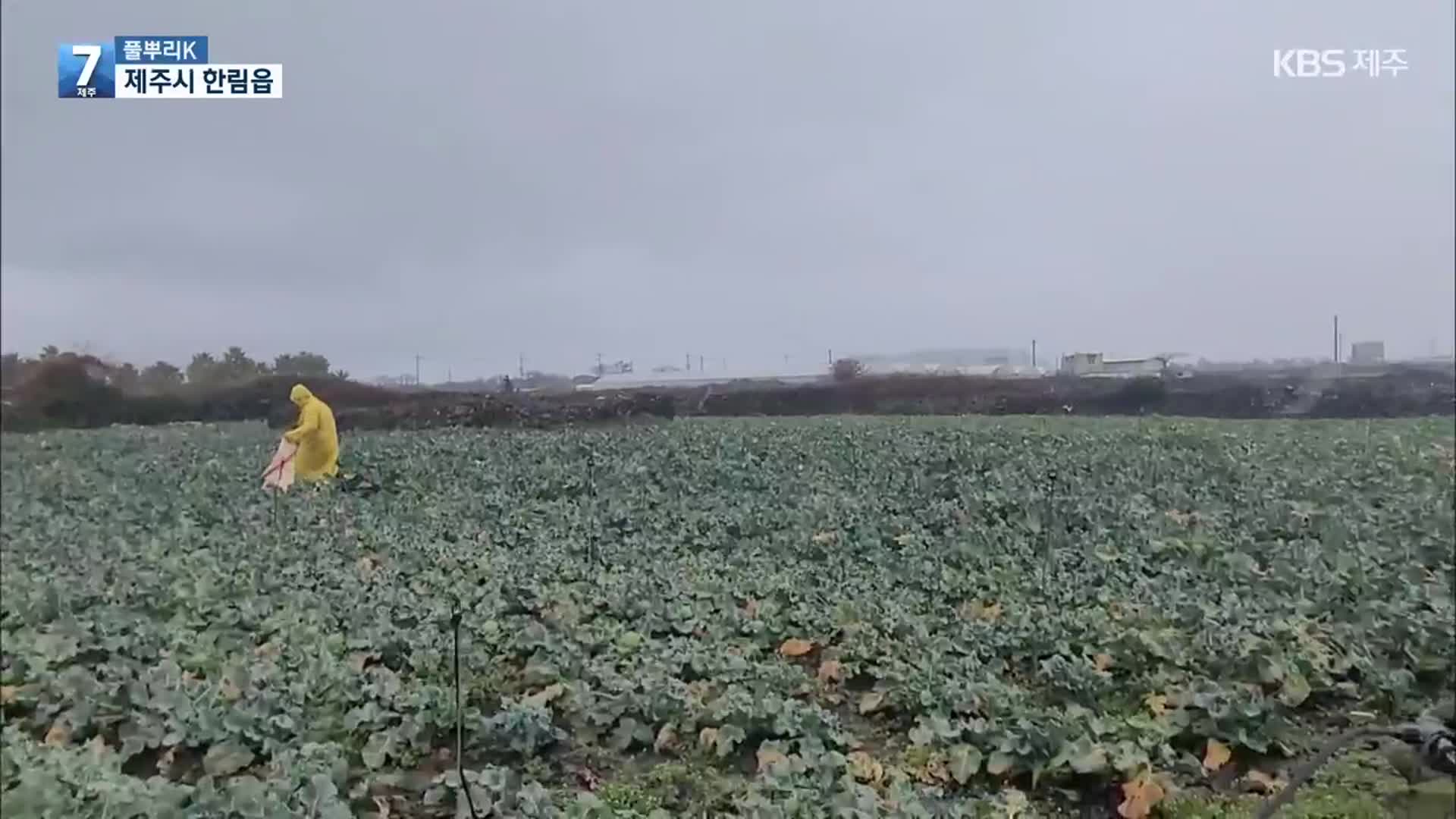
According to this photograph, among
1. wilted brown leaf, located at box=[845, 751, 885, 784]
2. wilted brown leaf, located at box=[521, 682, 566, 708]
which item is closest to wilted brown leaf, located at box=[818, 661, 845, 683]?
wilted brown leaf, located at box=[845, 751, 885, 784]

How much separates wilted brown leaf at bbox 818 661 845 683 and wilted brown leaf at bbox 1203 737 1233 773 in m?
0.46

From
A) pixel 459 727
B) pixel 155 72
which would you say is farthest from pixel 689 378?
pixel 155 72

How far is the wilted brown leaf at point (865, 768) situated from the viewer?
3.73 feet

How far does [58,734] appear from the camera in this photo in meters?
1.23

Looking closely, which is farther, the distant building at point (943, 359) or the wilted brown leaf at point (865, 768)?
the distant building at point (943, 359)

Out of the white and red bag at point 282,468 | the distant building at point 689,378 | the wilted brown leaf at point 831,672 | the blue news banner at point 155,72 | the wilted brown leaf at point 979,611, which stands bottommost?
the wilted brown leaf at point 831,672

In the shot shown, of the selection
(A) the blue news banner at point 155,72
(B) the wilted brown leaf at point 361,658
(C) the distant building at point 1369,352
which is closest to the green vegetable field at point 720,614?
(B) the wilted brown leaf at point 361,658

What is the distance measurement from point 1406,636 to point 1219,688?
1.05ft

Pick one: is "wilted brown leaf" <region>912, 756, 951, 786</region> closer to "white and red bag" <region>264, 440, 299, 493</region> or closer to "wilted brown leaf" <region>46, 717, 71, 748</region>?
"white and red bag" <region>264, 440, 299, 493</region>

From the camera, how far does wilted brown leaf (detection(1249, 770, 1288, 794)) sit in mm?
1146

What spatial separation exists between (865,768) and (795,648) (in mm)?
194

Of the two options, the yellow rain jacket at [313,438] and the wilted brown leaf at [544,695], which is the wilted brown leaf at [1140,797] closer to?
the wilted brown leaf at [544,695]

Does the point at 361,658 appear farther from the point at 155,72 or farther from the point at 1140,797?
the point at 1140,797

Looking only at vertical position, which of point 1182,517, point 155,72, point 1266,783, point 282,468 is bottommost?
point 1266,783
